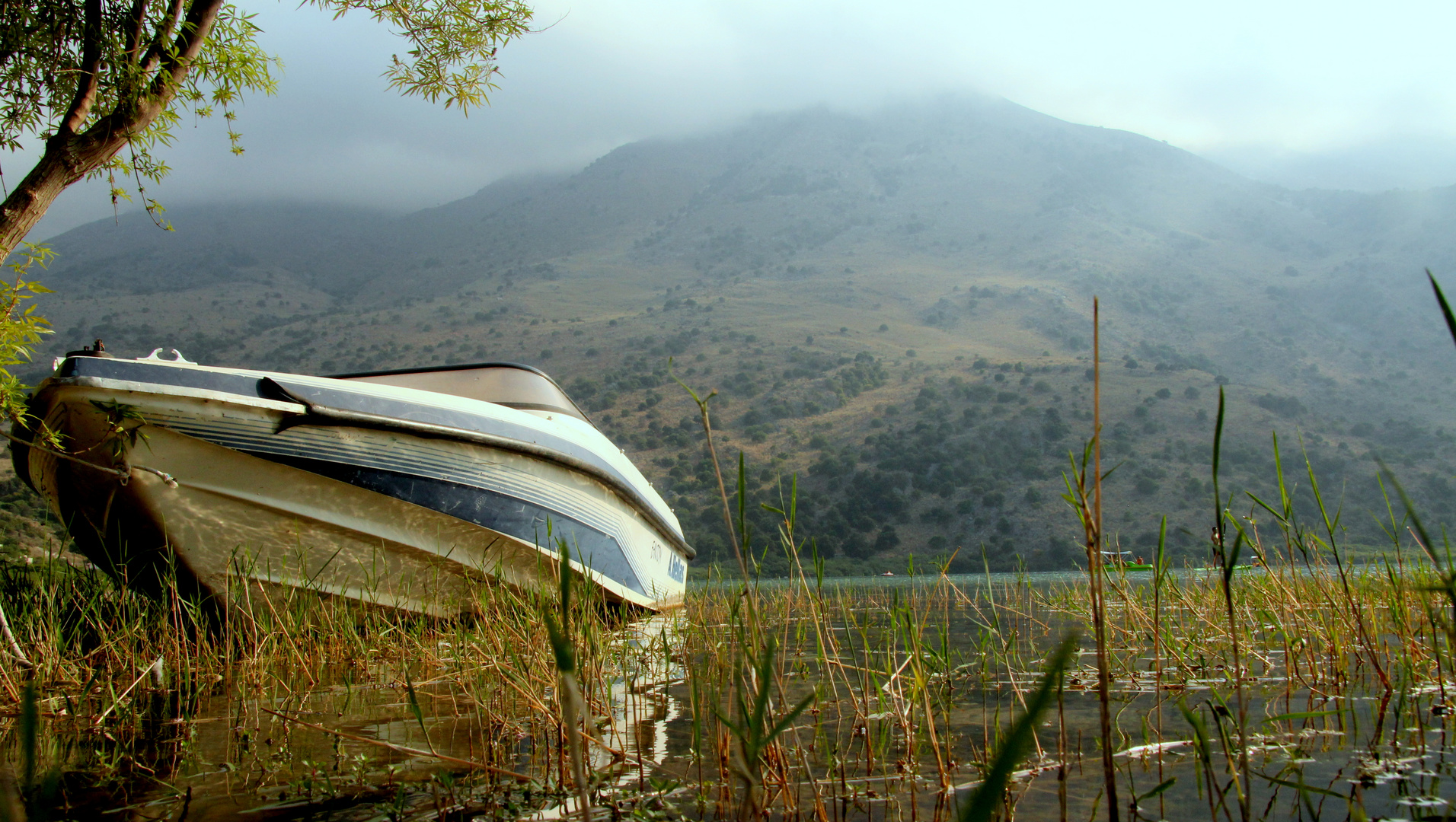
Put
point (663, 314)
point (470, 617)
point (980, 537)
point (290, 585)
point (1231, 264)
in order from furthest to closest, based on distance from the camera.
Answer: point (1231, 264) < point (663, 314) < point (980, 537) < point (470, 617) < point (290, 585)

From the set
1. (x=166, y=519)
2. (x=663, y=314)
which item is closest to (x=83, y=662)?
(x=166, y=519)

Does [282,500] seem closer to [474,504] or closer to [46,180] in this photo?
[474,504]

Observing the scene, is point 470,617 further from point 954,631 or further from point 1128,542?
point 1128,542

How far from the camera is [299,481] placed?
4871 millimetres

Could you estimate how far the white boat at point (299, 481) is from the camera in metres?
4.36

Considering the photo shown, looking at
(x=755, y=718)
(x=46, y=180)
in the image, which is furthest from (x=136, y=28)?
(x=755, y=718)

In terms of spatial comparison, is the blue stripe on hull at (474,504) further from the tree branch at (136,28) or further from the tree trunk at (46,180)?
the tree branch at (136,28)

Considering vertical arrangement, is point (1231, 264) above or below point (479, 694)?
above

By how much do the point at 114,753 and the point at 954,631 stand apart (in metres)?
5.78

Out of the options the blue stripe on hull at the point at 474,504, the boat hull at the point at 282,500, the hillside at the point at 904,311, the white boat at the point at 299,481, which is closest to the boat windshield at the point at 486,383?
the white boat at the point at 299,481

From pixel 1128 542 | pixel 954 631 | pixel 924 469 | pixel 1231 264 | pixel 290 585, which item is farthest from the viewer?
pixel 1231 264

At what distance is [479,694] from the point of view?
3.04 m

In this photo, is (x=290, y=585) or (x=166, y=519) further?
(x=290, y=585)

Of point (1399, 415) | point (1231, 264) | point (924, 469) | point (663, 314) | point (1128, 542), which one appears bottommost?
point (1128, 542)
